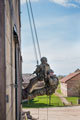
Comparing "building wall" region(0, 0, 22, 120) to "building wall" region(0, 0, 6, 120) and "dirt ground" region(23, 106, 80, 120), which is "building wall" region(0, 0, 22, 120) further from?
"dirt ground" region(23, 106, 80, 120)

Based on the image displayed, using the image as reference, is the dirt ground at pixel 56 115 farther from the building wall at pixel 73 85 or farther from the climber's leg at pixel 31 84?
the building wall at pixel 73 85

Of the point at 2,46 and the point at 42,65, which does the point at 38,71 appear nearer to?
the point at 42,65

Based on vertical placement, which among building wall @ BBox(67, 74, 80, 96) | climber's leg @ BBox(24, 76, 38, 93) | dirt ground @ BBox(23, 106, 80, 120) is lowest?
dirt ground @ BBox(23, 106, 80, 120)

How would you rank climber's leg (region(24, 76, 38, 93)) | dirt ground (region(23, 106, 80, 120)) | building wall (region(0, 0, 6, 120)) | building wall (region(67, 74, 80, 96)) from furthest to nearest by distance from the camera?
1. building wall (region(67, 74, 80, 96))
2. dirt ground (region(23, 106, 80, 120))
3. climber's leg (region(24, 76, 38, 93))
4. building wall (region(0, 0, 6, 120))

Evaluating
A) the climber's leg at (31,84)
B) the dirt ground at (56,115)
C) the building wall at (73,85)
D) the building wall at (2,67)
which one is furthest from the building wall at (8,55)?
the building wall at (73,85)

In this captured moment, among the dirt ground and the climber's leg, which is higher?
the climber's leg

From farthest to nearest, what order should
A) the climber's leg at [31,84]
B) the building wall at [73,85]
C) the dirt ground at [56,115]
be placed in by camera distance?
the building wall at [73,85] < the dirt ground at [56,115] < the climber's leg at [31,84]

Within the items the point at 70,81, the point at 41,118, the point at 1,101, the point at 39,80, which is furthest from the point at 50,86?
the point at 70,81

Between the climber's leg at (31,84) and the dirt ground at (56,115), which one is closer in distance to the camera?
the climber's leg at (31,84)

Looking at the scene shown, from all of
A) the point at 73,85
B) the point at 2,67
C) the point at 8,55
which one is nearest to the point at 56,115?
the point at 8,55

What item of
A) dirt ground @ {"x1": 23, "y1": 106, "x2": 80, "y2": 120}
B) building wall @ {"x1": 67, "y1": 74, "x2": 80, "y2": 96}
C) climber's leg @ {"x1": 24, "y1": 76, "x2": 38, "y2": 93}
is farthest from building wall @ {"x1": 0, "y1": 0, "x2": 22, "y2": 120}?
building wall @ {"x1": 67, "y1": 74, "x2": 80, "y2": 96}

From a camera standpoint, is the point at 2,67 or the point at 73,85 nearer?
the point at 2,67

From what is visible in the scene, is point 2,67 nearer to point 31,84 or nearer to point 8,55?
point 8,55

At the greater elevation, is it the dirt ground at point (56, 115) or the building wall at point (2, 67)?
the building wall at point (2, 67)
